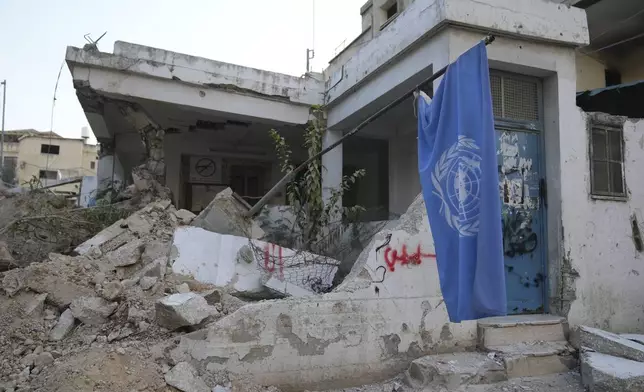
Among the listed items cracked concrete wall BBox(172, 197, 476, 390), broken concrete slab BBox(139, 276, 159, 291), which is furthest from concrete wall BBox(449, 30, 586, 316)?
broken concrete slab BBox(139, 276, 159, 291)

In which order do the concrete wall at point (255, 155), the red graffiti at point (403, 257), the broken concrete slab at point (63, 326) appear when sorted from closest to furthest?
the broken concrete slab at point (63, 326) → the red graffiti at point (403, 257) → the concrete wall at point (255, 155)

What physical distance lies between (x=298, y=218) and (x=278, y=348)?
300 cm

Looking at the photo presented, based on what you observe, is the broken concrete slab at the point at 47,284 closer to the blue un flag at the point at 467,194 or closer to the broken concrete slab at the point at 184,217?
the broken concrete slab at the point at 184,217

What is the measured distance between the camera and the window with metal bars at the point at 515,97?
5.36m

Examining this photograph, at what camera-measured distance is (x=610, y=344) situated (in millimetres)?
4309

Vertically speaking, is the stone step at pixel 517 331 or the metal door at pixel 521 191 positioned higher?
the metal door at pixel 521 191

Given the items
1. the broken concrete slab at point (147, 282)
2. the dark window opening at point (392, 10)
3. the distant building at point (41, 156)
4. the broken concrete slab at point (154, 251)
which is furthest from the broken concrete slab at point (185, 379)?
the distant building at point (41, 156)

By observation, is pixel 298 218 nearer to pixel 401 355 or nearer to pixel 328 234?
pixel 328 234

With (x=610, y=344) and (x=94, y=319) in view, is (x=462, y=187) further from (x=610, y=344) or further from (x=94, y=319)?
(x=94, y=319)

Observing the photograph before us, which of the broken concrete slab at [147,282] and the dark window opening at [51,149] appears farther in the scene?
the dark window opening at [51,149]

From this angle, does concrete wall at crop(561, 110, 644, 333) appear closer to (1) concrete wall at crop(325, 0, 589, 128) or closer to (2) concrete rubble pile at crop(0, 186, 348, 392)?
(1) concrete wall at crop(325, 0, 589, 128)

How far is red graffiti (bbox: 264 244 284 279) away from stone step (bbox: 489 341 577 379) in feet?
8.73

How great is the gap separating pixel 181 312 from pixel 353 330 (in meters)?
1.63

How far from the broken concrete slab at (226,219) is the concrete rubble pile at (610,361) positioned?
172 inches
